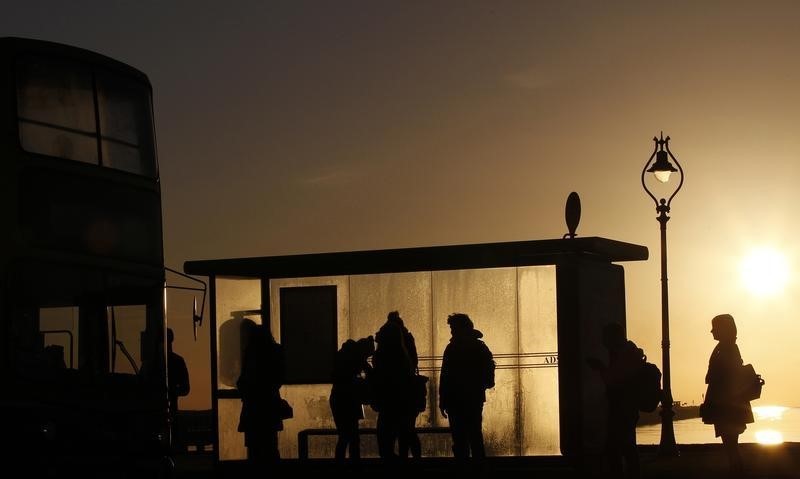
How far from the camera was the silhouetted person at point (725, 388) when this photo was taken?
16.5 metres

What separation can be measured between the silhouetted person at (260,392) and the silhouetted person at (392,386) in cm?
121

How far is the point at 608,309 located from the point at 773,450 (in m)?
6.19

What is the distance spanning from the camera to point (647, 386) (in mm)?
15758

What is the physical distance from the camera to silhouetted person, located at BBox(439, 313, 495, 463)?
712 inches

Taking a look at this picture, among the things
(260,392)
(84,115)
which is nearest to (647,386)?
(260,392)

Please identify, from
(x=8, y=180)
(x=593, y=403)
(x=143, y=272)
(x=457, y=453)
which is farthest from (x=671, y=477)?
(x=8, y=180)

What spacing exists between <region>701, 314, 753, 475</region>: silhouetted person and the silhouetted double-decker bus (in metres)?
6.01

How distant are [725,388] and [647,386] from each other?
124 centimetres

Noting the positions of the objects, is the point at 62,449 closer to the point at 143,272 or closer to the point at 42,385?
the point at 42,385

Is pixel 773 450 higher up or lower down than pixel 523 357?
lower down

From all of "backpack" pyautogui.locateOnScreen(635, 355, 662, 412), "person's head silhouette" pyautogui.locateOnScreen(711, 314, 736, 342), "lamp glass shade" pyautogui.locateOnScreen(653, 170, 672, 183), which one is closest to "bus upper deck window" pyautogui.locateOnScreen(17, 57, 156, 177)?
"backpack" pyautogui.locateOnScreen(635, 355, 662, 412)

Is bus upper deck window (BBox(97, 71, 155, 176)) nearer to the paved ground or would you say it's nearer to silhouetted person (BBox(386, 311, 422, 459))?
silhouetted person (BBox(386, 311, 422, 459))

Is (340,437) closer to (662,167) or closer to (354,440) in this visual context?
(354,440)

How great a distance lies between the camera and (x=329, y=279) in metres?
21.9
